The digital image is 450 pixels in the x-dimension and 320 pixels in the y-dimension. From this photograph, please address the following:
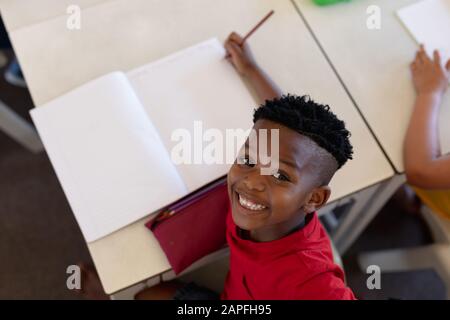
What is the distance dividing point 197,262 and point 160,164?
0.22 meters

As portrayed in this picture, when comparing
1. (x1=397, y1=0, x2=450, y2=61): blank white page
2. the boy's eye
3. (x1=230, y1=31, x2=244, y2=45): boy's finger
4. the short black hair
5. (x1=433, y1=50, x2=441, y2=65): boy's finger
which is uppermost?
(x1=230, y1=31, x2=244, y2=45): boy's finger

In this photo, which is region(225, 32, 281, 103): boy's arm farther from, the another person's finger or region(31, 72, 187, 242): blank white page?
the another person's finger

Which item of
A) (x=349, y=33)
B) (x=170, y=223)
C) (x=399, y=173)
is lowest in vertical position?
(x=399, y=173)

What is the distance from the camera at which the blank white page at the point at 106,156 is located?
0.85 metres

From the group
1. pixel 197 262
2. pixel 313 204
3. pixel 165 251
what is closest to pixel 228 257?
pixel 197 262

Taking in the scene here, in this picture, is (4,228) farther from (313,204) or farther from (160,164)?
(313,204)

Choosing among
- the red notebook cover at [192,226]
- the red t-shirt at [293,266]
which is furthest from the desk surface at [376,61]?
the red notebook cover at [192,226]

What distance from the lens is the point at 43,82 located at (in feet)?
3.24

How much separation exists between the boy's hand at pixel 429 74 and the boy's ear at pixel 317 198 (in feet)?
1.44

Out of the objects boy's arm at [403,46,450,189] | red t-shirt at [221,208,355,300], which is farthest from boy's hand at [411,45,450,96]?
red t-shirt at [221,208,355,300]

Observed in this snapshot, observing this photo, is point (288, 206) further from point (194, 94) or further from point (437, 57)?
point (437, 57)

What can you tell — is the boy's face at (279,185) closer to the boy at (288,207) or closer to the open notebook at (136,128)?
the boy at (288,207)

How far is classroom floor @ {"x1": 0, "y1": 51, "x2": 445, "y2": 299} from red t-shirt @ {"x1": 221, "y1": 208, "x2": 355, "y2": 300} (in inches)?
28.9

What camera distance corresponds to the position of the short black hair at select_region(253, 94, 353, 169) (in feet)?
2.14
